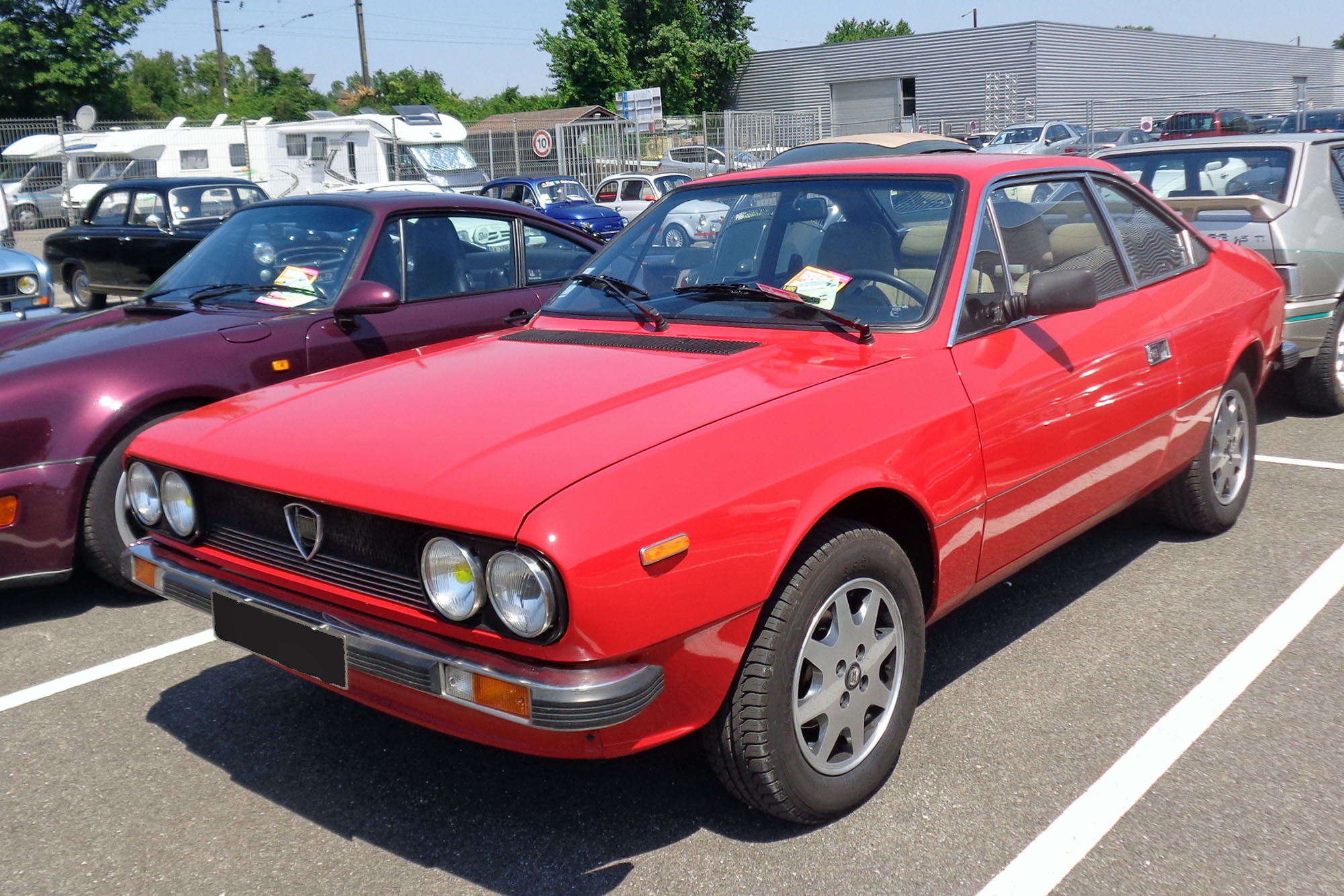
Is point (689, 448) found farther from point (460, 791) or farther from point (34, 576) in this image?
point (34, 576)

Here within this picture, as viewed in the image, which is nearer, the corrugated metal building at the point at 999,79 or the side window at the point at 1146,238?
the side window at the point at 1146,238

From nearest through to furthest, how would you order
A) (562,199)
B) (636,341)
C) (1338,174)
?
(636,341)
(1338,174)
(562,199)

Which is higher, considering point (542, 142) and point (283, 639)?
point (542, 142)

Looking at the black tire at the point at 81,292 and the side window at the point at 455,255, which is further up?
the side window at the point at 455,255

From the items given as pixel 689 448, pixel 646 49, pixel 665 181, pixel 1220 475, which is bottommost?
pixel 1220 475

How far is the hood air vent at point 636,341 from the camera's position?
3.22m

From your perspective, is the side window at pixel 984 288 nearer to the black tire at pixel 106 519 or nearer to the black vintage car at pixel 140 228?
the black tire at pixel 106 519

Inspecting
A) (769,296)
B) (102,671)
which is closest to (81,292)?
(102,671)

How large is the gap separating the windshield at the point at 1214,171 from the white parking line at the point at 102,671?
5614 millimetres

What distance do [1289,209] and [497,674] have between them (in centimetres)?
579

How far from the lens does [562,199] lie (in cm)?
2239

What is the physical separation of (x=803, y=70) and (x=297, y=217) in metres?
46.6

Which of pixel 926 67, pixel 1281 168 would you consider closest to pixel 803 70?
pixel 926 67

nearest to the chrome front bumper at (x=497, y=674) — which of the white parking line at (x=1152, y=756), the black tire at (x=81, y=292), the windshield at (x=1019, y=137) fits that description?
the white parking line at (x=1152, y=756)
